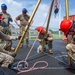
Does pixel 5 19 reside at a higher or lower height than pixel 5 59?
higher

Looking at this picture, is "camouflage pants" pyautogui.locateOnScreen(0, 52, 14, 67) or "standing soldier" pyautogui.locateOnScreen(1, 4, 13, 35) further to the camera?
"standing soldier" pyautogui.locateOnScreen(1, 4, 13, 35)

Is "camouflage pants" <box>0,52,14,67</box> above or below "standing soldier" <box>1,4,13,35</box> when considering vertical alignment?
below

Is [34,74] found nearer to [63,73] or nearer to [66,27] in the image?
[63,73]

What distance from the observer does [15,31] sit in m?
17.6

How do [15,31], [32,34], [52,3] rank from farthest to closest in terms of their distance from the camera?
[32,34], [15,31], [52,3]

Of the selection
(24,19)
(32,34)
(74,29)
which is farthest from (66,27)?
(32,34)

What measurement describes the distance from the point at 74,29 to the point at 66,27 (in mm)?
195

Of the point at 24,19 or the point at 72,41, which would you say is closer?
the point at 72,41

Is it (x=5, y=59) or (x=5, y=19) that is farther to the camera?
(x=5, y=19)

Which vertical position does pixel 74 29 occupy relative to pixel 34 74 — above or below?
above

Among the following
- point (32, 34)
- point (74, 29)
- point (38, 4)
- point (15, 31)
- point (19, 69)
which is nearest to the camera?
point (74, 29)

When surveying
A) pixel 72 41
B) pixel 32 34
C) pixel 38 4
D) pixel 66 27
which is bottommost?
pixel 32 34

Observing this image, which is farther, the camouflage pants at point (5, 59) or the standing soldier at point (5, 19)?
the standing soldier at point (5, 19)

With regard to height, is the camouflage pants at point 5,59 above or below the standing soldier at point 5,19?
below
